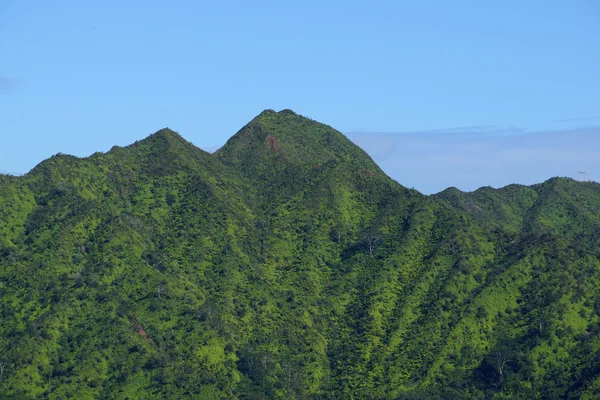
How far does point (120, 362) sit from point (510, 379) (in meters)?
60.7

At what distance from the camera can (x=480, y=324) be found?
190500 mm

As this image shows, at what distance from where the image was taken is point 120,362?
585 feet

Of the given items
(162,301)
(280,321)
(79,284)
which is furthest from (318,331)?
(79,284)

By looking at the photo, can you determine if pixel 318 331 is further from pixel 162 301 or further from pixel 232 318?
pixel 162 301

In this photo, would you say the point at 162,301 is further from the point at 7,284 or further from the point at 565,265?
the point at 565,265

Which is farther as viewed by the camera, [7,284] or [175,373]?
[7,284]

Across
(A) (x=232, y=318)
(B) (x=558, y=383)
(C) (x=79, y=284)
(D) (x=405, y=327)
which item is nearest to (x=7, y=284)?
(C) (x=79, y=284)

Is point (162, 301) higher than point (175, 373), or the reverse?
point (162, 301)

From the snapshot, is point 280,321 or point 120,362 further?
point 280,321

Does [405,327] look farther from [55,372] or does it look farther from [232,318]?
[55,372]

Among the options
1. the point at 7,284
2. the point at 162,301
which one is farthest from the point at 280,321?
the point at 7,284

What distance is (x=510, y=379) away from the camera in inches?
7018

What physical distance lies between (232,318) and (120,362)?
24.1 m

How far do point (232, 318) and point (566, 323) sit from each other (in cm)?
5545
